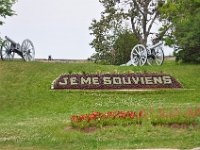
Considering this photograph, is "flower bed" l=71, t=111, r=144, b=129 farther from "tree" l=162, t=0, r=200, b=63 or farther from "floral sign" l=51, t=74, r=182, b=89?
"tree" l=162, t=0, r=200, b=63

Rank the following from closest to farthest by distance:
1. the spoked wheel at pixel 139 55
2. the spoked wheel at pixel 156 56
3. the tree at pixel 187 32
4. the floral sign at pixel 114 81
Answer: the floral sign at pixel 114 81 → the tree at pixel 187 32 → the spoked wheel at pixel 139 55 → the spoked wheel at pixel 156 56

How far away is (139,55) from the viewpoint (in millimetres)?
34156

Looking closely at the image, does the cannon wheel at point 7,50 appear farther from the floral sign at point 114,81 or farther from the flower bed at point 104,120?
the flower bed at point 104,120

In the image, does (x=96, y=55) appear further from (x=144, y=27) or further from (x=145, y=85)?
(x=145, y=85)

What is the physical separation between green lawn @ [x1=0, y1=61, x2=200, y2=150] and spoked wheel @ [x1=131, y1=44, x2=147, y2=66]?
3.40 metres

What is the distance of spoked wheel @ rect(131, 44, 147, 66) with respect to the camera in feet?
111

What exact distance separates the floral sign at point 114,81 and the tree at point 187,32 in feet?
13.6

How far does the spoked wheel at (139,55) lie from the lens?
111ft

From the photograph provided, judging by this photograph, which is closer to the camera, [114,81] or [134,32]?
[114,81]

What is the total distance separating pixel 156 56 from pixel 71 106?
1279cm

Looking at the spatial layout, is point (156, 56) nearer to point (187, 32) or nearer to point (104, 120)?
point (187, 32)

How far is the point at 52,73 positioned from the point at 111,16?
25.2m

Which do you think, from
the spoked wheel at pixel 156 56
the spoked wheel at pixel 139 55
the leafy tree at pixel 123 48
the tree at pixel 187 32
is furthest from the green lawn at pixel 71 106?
the leafy tree at pixel 123 48

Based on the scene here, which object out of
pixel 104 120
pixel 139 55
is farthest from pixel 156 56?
pixel 104 120
